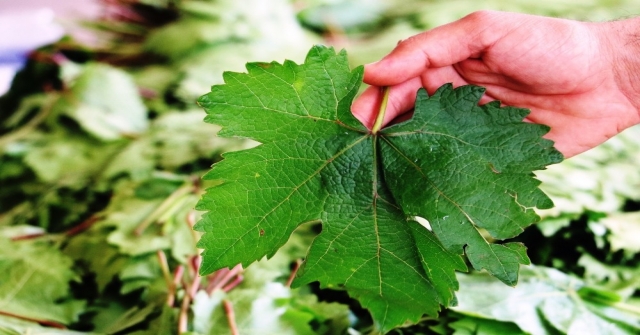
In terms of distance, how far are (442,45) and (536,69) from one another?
0.13 meters

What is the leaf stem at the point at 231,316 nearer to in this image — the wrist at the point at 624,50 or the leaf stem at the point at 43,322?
the leaf stem at the point at 43,322

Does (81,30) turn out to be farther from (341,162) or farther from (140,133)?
(341,162)

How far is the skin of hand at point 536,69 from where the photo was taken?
2.14 feet

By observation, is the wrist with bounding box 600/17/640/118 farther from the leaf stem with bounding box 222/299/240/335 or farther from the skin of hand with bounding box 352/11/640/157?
the leaf stem with bounding box 222/299/240/335

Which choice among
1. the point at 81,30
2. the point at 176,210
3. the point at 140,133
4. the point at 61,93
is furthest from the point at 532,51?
the point at 81,30

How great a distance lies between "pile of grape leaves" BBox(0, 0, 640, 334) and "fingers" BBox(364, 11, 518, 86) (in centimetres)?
26

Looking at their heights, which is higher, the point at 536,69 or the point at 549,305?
the point at 536,69

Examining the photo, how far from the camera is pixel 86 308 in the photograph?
0.78 meters

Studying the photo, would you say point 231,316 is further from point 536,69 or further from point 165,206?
point 536,69

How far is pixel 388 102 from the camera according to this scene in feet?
2.28

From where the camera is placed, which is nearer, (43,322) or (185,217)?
(43,322)

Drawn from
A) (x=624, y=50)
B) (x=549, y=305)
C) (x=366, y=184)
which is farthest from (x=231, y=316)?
(x=624, y=50)

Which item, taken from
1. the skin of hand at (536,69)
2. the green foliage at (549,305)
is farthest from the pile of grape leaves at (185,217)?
the skin of hand at (536,69)

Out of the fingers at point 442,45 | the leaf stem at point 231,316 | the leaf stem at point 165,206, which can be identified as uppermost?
the fingers at point 442,45
